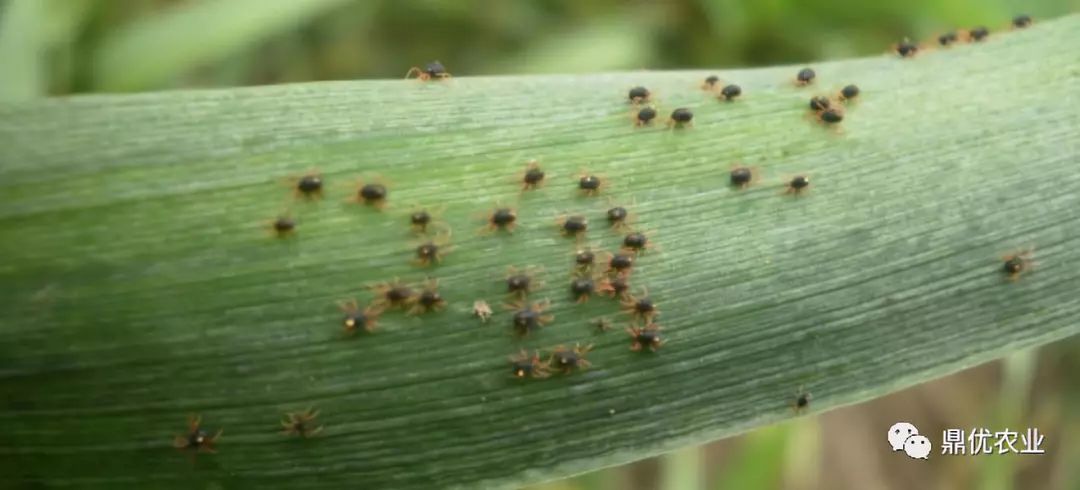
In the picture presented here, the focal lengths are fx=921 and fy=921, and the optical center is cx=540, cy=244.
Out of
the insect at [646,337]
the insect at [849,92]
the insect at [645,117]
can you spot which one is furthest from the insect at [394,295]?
the insect at [849,92]

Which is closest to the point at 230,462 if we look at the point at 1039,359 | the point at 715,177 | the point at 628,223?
the point at 628,223

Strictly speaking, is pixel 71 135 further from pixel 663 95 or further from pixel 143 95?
pixel 663 95

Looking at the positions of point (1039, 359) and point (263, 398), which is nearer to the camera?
point (263, 398)

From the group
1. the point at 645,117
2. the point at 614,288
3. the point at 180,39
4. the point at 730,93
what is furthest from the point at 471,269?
the point at 180,39

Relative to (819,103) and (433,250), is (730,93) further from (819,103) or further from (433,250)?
(433,250)

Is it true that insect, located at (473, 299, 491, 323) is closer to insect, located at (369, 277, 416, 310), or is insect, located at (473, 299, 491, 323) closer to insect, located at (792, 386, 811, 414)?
insect, located at (369, 277, 416, 310)
